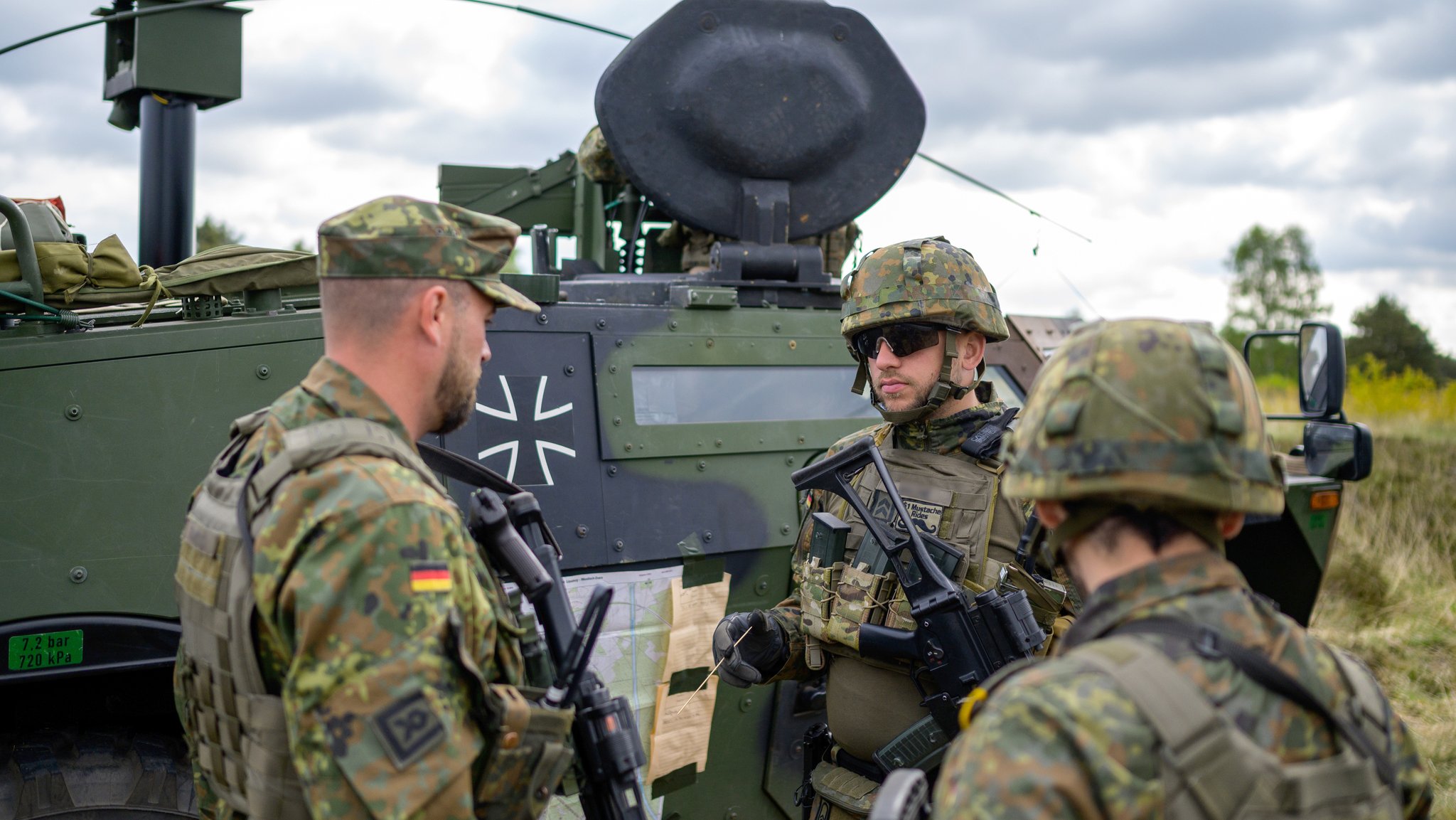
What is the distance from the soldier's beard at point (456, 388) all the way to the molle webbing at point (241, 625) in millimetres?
106

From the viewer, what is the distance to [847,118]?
4.39 metres

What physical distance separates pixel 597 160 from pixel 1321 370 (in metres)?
2.87

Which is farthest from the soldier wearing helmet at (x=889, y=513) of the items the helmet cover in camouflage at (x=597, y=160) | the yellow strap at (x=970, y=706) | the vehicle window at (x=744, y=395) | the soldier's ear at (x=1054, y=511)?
the helmet cover in camouflage at (x=597, y=160)

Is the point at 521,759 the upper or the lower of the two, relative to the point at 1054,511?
lower

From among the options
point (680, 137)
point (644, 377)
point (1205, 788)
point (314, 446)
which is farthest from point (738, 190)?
point (1205, 788)

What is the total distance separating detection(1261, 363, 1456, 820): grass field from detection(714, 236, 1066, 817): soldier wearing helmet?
3.43 meters

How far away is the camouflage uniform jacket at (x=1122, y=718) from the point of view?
126 cm

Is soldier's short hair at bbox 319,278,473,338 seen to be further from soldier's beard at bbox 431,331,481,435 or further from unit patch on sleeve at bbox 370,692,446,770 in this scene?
unit patch on sleeve at bbox 370,692,446,770

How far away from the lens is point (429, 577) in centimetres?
163

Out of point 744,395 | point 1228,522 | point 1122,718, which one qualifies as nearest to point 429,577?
point 1122,718

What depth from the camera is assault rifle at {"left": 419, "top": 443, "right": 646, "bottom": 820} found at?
1939mm

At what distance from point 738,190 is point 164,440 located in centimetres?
217

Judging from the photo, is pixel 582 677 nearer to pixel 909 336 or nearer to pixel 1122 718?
pixel 1122 718

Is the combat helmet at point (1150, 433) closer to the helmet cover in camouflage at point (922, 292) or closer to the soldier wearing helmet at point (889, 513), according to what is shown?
the soldier wearing helmet at point (889, 513)
